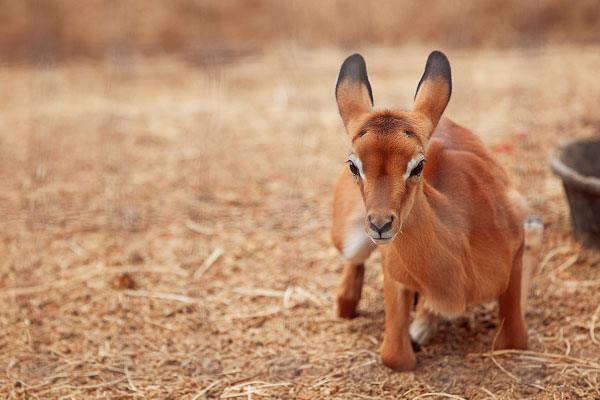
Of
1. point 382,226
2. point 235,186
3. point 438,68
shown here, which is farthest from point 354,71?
point 235,186

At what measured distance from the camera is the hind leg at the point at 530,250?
3.14m

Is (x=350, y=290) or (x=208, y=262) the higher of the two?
(x=350, y=290)

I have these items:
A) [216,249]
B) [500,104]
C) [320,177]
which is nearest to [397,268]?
[216,249]

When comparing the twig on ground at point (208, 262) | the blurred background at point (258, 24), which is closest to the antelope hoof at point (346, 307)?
the twig on ground at point (208, 262)

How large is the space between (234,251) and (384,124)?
2.06 m

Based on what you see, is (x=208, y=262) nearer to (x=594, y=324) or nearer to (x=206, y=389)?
(x=206, y=389)

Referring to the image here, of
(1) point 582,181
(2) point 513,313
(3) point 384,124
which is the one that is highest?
(3) point 384,124

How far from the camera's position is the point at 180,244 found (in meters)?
4.33

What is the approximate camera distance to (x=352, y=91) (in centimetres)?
264

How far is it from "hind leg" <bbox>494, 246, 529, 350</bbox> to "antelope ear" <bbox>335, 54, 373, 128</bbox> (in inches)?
37.7

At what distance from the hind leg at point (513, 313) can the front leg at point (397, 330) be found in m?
0.40

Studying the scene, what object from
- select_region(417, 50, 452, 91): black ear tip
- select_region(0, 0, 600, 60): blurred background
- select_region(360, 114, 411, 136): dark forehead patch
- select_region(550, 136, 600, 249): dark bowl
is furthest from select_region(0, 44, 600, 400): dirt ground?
select_region(0, 0, 600, 60): blurred background

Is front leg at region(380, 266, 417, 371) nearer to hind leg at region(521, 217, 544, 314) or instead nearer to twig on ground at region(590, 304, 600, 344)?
hind leg at region(521, 217, 544, 314)

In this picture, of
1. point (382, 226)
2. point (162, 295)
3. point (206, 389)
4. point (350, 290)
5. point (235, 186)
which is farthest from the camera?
point (235, 186)
